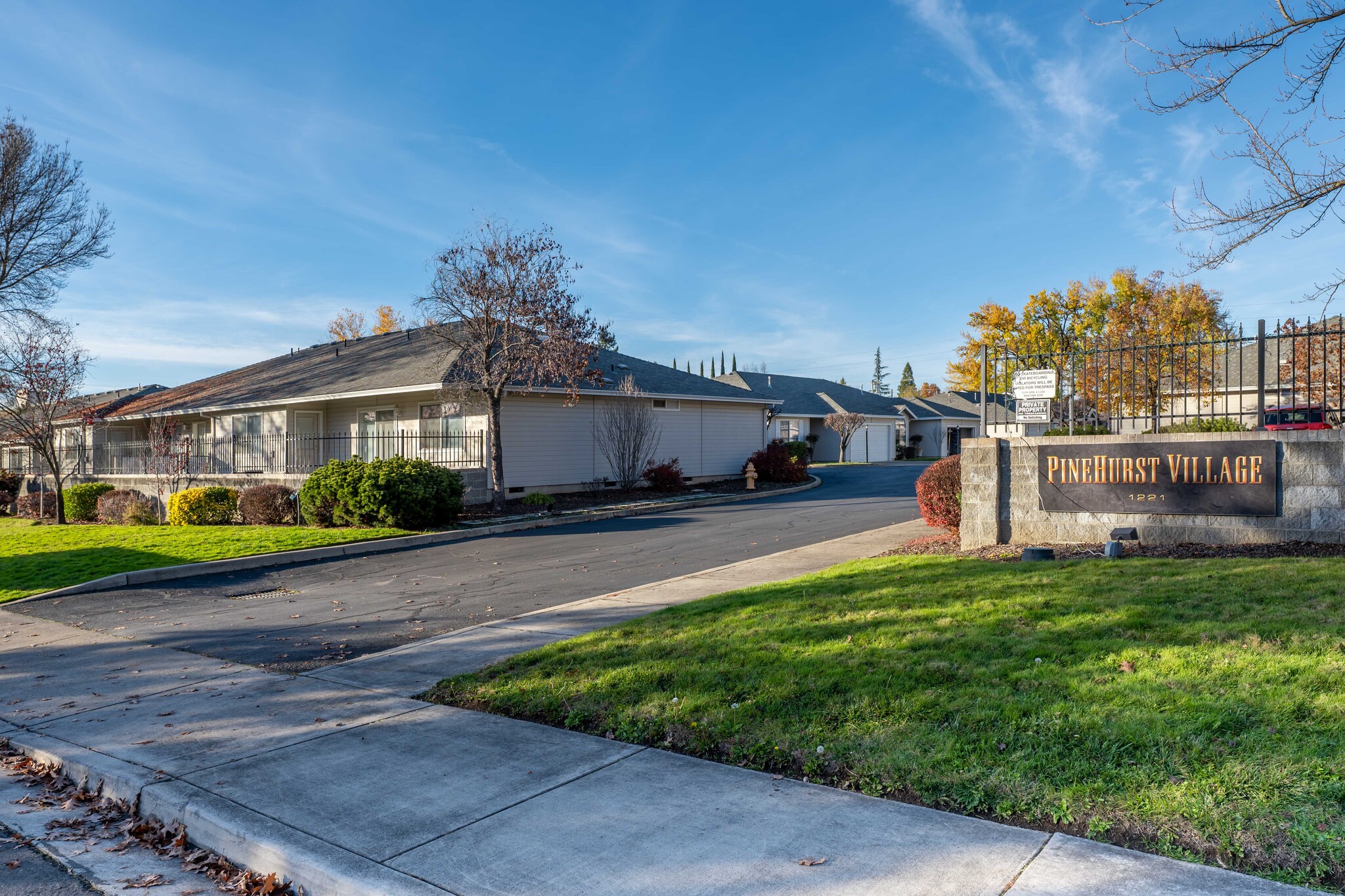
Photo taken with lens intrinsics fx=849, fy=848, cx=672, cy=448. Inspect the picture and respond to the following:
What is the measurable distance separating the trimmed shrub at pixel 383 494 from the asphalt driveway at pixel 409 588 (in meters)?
1.71

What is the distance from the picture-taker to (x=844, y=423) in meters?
46.2

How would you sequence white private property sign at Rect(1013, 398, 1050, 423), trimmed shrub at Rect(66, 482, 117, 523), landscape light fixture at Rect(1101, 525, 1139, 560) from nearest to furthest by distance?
1. landscape light fixture at Rect(1101, 525, 1139, 560)
2. white private property sign at Rect(1013, 398, 1050, 423)
3. trimmed shrub at Rect(66, 482, 117, 523)

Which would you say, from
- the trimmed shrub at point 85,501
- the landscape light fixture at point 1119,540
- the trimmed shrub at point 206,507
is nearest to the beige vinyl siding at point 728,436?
the trimmed shrub at point 206,507

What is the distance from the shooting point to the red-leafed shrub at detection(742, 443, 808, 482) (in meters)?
30.6

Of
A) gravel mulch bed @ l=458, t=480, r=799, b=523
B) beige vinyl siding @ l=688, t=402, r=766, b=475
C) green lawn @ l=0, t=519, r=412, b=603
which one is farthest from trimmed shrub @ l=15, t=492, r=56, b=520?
beige vinyl siding @ l=688, t=402, r=766, b=475

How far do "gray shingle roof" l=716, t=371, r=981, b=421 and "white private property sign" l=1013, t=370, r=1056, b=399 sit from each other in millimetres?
32624

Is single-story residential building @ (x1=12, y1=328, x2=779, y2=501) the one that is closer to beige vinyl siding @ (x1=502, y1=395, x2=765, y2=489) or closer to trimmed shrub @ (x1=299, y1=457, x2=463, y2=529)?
beige vinyl siding @ (x1=502, y1=395, x2=765, y2=489)

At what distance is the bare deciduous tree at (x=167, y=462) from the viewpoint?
2411 centimetres

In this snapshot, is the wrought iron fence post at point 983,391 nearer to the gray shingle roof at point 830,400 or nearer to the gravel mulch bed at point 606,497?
the gravel mulch bed at point 606,497

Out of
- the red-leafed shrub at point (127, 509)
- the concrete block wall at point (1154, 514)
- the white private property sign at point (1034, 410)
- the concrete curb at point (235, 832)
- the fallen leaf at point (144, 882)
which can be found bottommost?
the fallen leaf at point (144, 882)

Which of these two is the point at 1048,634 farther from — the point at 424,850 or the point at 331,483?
the point at 331,483

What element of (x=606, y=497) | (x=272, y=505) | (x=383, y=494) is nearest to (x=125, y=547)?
(x=272, y=505)

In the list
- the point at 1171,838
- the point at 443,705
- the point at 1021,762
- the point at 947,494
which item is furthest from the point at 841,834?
the point at 947,494

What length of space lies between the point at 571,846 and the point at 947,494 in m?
10.6
